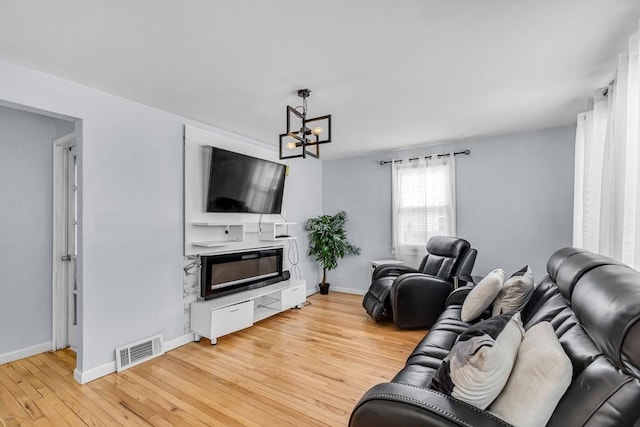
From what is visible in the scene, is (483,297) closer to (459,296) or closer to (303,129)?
(459,296)

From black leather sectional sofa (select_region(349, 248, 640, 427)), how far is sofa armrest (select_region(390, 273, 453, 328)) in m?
1.85

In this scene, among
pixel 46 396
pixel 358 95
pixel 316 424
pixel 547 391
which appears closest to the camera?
pixel 547 391

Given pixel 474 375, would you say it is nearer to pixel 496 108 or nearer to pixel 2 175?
pixel 496 108

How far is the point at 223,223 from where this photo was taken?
139 inches

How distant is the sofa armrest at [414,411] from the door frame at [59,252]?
3.30 meters

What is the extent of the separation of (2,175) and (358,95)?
333cm

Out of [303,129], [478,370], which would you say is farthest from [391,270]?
[478,370]

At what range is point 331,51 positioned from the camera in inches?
78.4

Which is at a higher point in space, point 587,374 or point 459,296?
point 587,374

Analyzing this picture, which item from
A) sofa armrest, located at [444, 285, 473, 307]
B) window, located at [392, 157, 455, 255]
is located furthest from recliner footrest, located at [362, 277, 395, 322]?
window, located at [392, 157, 455, 255]

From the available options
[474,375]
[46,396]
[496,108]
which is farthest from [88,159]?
[496,108]

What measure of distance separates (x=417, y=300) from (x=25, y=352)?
12.9 feet

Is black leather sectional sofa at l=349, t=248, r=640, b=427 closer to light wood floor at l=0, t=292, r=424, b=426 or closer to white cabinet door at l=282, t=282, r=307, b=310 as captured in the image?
light wood floor at l=0, t=292, r=424, b=426

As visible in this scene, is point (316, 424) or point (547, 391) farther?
point (316, 424)
